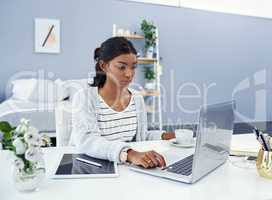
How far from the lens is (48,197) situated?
70 cm

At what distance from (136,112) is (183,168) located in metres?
0.62

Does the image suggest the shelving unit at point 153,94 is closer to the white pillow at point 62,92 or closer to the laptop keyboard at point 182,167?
the white pillow at point 62,92

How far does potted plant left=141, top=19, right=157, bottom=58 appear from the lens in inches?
179

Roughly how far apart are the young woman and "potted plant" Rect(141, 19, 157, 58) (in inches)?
123

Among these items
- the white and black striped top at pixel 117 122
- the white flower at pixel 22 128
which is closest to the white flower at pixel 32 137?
the white flower at pixel 22 128

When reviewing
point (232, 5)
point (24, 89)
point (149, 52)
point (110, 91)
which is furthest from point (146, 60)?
point (110, 91)

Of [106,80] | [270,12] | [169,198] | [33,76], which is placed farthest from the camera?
[270,12]

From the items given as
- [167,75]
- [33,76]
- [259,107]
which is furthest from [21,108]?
[259,107]

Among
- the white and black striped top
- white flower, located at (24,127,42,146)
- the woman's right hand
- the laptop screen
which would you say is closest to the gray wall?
the white and black striped top

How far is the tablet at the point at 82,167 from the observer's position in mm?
850

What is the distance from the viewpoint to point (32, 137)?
0.72 meters

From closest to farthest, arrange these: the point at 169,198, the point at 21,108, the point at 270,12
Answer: the point at 169,198 < the point at 21,108 < the point at 270,12

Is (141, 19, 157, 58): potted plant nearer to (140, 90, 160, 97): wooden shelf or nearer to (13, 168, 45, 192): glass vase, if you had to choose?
(140, 90, 160, 97): wooden shelf

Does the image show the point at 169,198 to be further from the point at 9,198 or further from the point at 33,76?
the point at 33,76
